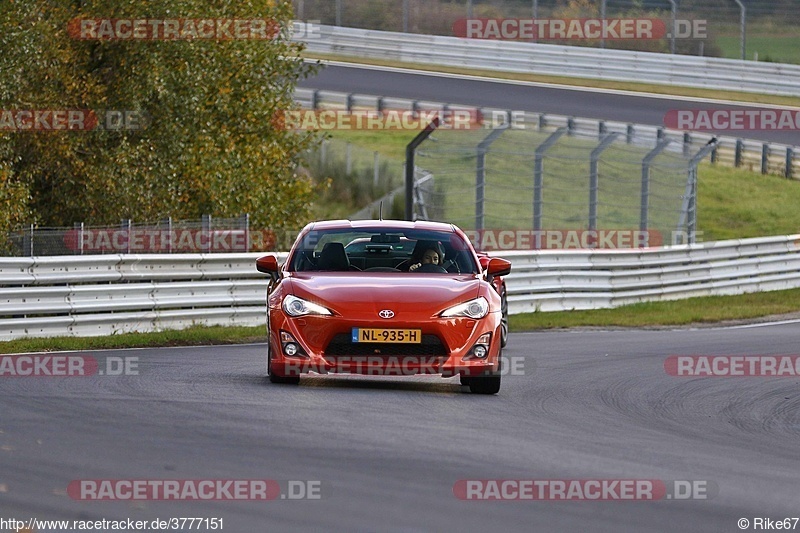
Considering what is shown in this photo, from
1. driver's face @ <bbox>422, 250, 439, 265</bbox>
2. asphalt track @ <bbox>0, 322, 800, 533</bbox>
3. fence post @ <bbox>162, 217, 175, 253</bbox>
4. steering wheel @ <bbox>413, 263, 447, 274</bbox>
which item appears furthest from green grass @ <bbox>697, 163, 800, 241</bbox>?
steering wheel @ <bbox>413, 263, 447, 274</bbox>

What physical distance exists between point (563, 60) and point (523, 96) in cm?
212

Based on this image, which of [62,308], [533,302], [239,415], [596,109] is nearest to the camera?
[239,415]

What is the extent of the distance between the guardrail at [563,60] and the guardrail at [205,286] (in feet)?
44.9

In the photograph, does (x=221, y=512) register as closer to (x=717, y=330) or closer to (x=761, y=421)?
(x=761, y=421)

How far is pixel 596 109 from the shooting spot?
36.5 meters

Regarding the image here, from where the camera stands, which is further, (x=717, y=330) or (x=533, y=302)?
(x=533, y=302)

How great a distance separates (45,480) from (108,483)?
311 mm

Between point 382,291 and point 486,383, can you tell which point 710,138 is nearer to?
point 486,383

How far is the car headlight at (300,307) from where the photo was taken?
34.2 feet

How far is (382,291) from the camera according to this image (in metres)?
10.5

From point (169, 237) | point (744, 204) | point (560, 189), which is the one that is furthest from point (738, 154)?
point (169, 237)

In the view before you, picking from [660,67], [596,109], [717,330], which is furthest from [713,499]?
[660,67]

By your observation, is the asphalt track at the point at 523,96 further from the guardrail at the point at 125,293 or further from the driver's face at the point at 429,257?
the driver's face at the point at 429,257

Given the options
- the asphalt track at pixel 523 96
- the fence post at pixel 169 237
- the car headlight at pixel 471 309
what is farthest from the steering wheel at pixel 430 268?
the asphalt track at pixel 523 96
